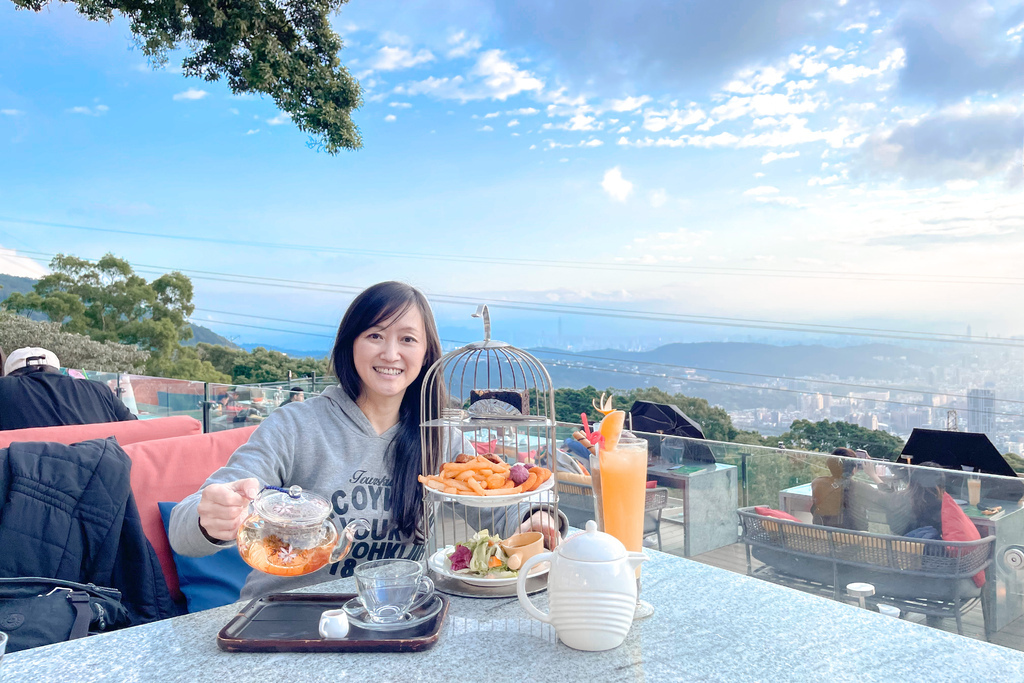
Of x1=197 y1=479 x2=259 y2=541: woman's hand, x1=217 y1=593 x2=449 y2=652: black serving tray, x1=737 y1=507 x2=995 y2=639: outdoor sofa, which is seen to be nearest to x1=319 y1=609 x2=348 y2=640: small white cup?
x1=217 y1=593 x2=449 y2=652: black serving tray

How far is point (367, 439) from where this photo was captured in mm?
1667

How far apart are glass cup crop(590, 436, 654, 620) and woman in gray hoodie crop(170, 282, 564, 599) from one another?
0.45 meters

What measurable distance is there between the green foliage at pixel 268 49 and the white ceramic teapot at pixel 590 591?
28.2 ft

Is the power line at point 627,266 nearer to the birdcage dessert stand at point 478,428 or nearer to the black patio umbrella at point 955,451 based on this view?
the black patio umbrella at point 955,451

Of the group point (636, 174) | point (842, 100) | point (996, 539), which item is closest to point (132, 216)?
point (636, 174)

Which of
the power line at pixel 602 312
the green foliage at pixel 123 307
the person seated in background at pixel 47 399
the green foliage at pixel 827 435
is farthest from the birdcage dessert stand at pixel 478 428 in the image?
the power line at pixel 602 312

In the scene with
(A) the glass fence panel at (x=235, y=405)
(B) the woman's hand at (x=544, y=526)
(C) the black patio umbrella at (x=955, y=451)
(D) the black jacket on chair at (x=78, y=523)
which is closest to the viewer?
(B) the woman's hand at (x=544, y=526)

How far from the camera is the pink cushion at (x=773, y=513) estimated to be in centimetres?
291

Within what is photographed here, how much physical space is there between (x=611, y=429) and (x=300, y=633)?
563mm

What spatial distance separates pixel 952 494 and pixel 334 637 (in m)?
2.50

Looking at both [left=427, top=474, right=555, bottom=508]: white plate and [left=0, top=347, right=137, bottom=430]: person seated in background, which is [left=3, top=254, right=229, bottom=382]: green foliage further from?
[left=427, top=474, right=555, bottom=508]: white plate

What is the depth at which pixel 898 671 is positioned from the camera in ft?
2.98

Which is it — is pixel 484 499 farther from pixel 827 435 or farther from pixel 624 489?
pixel 827 435

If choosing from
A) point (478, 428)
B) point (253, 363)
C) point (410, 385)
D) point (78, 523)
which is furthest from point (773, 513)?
point (253, 363)
